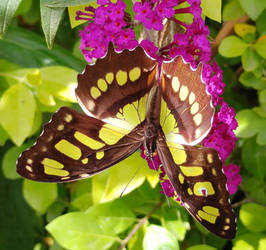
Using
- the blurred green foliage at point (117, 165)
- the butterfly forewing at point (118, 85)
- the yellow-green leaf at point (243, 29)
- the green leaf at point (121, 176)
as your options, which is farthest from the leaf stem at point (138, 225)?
the yellow-green leaf at point (243, 29)

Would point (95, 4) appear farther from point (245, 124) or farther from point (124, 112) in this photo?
point (245, 124)

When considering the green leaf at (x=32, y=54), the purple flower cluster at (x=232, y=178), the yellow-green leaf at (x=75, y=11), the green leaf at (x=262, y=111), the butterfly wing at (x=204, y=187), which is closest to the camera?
the butterfly wing at (x=204, y=187)

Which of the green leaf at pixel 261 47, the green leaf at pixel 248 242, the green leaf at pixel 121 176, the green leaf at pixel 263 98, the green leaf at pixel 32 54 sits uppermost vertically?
the green leaf at pixel 261 47

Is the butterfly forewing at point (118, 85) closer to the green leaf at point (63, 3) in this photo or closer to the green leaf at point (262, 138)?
the green leaf at point (63, 3)

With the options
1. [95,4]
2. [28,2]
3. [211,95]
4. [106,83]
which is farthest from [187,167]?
[28,2]

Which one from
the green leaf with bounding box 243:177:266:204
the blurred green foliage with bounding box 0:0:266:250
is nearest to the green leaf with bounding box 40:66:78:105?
the blurred green foliage with bounding box 0:0:266:250

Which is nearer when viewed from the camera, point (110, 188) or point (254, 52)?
point (110, 188)

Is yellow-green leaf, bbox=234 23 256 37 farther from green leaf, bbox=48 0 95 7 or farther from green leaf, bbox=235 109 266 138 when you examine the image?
green leaf, bbox=48 0 95 7
